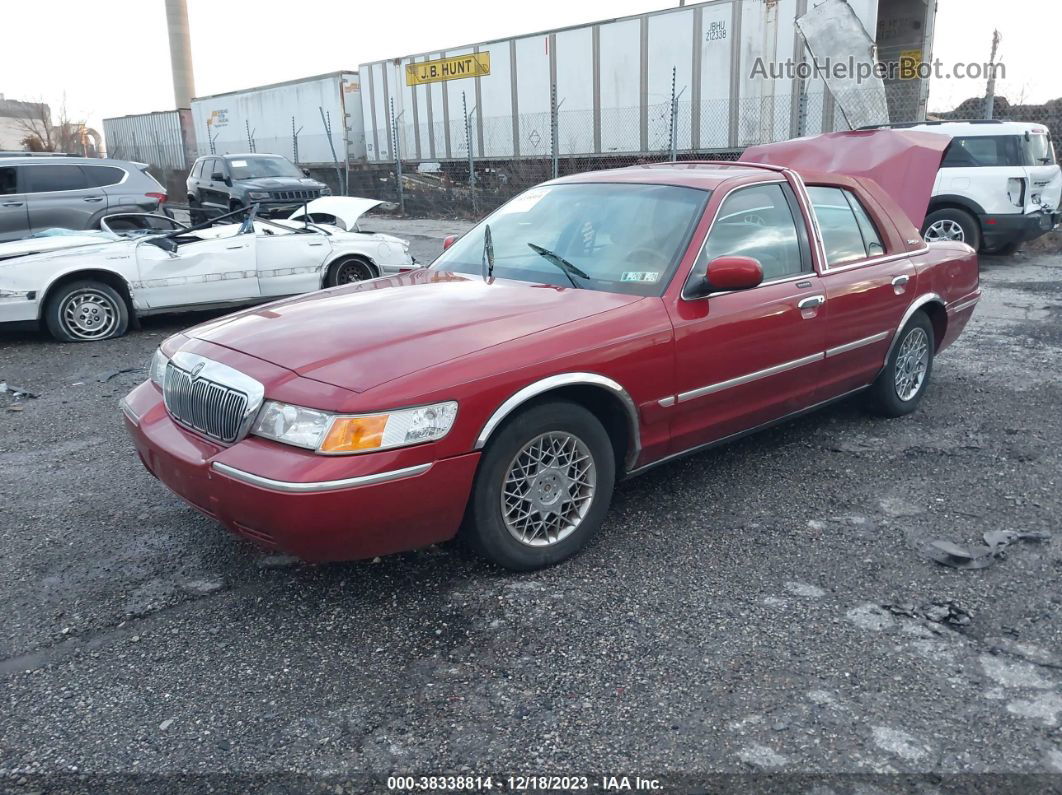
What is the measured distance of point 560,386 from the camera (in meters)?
3.41

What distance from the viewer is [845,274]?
4672mm

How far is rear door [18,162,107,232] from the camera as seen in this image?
11016 mm

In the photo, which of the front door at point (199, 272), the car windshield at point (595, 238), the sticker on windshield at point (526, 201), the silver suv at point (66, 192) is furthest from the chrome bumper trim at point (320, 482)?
the silver suv at point (66, 192)

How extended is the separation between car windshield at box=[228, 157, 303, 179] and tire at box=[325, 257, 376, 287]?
861cm

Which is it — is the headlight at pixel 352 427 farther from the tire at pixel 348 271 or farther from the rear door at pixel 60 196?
the rear door at pixel 60 196

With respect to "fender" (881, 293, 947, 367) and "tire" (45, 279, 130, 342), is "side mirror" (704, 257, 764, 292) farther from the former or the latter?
"tire" (45, 279, 130, 342)

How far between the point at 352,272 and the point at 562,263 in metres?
5.44

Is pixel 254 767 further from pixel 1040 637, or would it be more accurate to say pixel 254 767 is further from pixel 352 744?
pixel 1040 637

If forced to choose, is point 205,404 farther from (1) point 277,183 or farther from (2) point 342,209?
(1) point 277,183

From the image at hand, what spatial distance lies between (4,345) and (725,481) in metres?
6.98

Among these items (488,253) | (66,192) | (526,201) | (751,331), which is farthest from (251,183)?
(751,331)

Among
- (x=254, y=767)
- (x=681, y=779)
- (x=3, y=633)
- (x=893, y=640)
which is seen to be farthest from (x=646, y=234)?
(x=3, y=633)

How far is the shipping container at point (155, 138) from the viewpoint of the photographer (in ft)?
Result: 106

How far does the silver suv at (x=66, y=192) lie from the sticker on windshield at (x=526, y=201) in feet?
26.9
